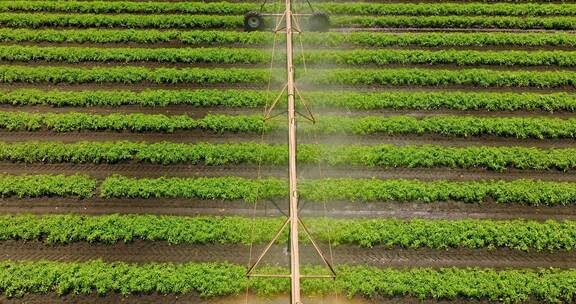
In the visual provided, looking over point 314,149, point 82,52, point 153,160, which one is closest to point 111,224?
point 153,160

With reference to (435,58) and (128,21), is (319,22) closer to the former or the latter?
(435,58)

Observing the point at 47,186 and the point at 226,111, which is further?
the point at 226,111

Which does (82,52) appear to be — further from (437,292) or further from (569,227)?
(569,227)

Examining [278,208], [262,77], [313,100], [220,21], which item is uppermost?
[220,21]

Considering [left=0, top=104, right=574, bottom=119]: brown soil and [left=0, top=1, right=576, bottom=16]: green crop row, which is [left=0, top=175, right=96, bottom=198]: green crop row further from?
[left=0, top=1, right=576, bottom=16]: green crop row

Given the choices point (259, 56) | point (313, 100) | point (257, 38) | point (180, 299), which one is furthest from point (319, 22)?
point (180, 299)

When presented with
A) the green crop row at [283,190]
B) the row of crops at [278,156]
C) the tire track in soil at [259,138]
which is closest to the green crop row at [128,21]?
the tire track in soil at [259,138]
